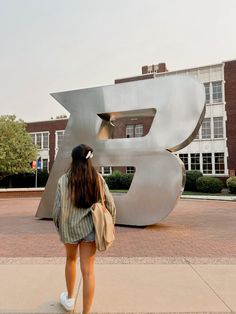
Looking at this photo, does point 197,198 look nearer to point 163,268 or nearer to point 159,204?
point 159,204

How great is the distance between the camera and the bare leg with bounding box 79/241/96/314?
3.14m

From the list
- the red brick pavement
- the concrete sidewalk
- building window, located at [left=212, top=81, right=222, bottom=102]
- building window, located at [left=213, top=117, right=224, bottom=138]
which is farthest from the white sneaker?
building window, located at [left=212, top=81, right=222, bottom=102]

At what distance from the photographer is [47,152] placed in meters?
40.3

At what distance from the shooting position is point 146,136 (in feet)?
31.3

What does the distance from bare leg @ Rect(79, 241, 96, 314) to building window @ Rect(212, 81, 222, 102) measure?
2882 cm

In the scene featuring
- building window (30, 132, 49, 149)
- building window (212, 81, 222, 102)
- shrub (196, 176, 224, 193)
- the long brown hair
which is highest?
building window (212, 81, 222, 102)

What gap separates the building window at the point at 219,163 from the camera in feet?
94.5

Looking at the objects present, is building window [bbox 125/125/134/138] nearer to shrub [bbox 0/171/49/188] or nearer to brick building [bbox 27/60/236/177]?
brick building [bbox 27/60/236/177]

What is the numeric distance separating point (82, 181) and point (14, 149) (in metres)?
27.4

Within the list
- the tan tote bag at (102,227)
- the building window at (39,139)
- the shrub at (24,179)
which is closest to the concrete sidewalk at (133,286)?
the tan tote bag at (102,227)

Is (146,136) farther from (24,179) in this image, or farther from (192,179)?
(24,179)

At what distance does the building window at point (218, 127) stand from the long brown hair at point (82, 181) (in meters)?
27.9

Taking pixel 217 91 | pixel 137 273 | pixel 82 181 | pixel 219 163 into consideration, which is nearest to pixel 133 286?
pixel 137 273

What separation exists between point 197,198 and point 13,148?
1770 cm
